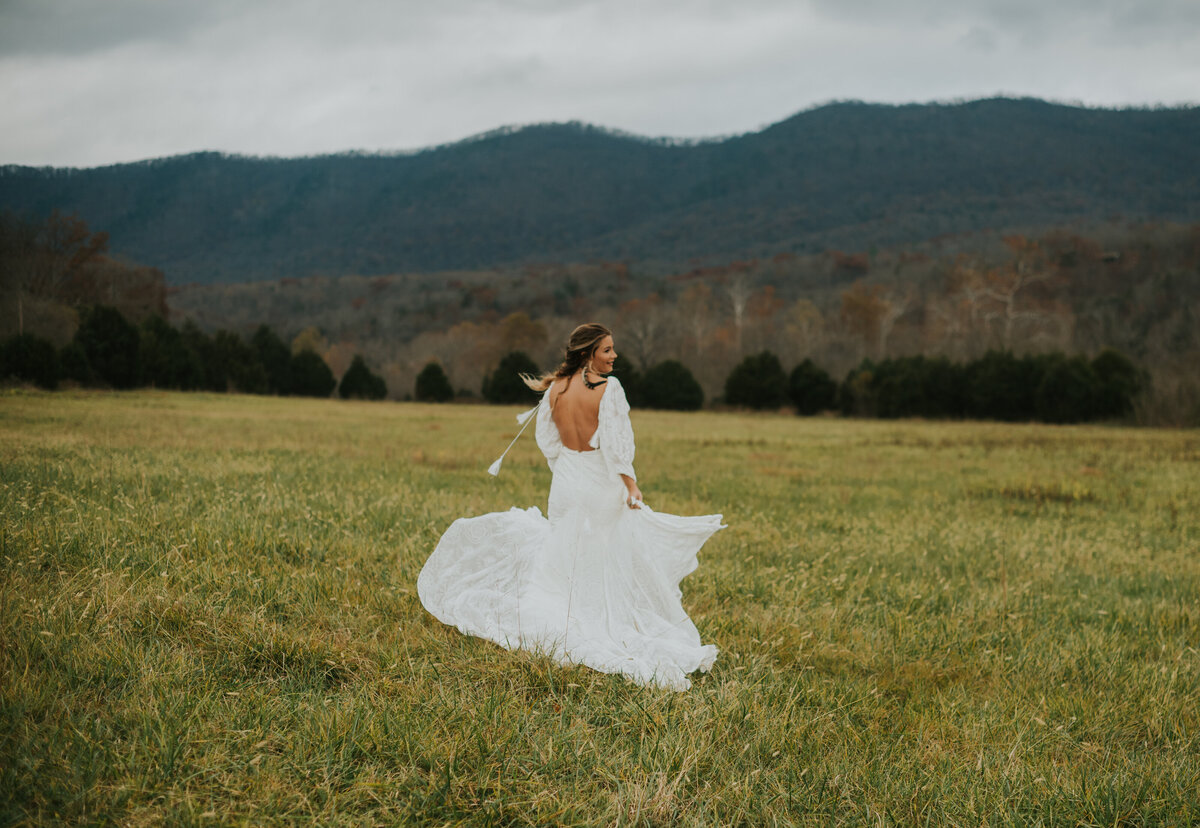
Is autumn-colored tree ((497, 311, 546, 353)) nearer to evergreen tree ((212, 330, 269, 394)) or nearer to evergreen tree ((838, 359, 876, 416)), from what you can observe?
evergreen tree ((212, 330, 269, 394))

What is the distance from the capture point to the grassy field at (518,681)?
2.87m

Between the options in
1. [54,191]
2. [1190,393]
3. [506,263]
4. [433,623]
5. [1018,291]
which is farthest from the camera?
[506,263]

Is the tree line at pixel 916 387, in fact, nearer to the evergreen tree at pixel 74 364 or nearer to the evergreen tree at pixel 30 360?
the evergreen tree at pixel 74 364

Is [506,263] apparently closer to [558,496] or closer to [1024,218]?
[1024,218]

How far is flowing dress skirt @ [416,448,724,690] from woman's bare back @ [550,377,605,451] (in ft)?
0.38

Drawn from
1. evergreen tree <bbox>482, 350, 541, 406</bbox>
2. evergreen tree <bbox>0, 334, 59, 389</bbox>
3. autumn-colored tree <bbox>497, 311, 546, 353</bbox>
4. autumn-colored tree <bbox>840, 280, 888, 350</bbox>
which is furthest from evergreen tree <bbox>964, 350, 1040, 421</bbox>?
evergreen tree <bbox>0, 334, 59, 389</bbox>

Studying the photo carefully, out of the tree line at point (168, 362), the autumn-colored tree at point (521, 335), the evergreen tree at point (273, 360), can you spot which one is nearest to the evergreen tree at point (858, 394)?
the autumn-colored tree at point (521, 335)

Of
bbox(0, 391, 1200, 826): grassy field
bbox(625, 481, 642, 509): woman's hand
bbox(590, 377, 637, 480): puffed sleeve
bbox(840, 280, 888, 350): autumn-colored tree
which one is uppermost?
bbox(840, 280, 888, 350): autumn-colored tree

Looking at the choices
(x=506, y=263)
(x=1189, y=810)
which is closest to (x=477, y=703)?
(x=1189, y=810)

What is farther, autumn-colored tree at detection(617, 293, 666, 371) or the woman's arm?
autumn-colored tree at detection(617, 293, 666, 371)

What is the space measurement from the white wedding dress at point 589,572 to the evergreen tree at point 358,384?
6003 cm

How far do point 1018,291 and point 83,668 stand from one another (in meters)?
85.7

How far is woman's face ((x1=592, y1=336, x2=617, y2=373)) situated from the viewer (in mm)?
4988

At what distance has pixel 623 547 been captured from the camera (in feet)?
16.6
